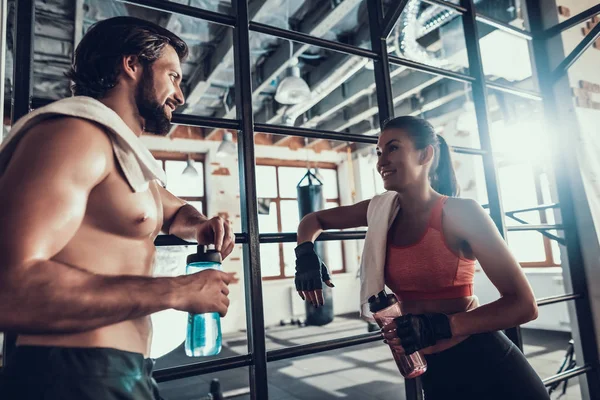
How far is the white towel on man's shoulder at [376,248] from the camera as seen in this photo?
4.06 ft

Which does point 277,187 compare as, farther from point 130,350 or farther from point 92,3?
point 130,350

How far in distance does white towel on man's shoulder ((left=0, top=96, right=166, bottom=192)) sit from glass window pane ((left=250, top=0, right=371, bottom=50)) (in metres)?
2.72

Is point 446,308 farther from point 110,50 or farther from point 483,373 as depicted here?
point 110,50

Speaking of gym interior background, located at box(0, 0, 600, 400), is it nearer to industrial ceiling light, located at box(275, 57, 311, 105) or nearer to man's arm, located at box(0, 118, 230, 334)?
industrial ceiling light, located at box(275, 57, 311, 105)

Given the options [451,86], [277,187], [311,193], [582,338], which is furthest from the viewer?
[277,187]

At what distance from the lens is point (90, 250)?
662 mm

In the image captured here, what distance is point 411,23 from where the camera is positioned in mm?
3133

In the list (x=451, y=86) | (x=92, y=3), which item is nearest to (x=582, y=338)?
(x=92, y=3)

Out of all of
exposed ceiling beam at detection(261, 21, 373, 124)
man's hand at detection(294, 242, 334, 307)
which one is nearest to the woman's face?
man's hand at detection(294, 242, 334, 307)

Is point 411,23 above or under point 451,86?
under

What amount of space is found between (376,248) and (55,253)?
0.92 metres

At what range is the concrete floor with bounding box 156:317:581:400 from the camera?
3.30 metres

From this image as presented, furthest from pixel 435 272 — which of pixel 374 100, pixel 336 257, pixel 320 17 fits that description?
pixel 336 257

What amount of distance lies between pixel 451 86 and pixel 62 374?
5.90 meters
